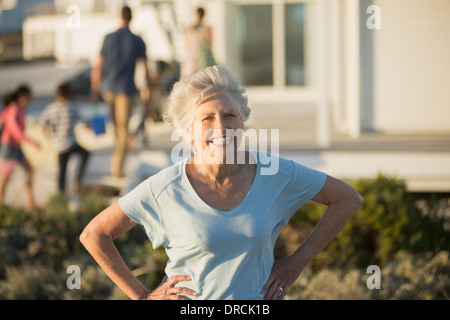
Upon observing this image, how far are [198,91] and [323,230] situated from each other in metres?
0.78

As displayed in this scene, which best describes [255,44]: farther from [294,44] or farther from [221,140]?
[221,140]

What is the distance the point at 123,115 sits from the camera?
310 inches

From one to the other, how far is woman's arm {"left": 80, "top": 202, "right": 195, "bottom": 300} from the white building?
3660mm

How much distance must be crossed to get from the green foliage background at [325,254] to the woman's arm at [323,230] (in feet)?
6.14

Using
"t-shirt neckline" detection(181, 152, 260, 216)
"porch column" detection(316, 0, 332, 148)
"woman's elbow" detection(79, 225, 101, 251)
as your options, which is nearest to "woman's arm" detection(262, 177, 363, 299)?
"t-shirt neckline" detection(181, 152, 260, 216)

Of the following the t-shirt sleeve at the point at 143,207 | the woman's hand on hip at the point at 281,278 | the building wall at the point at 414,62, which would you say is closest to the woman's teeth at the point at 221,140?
the t-shirt sleeve at the point at 143,207

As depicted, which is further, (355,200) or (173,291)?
(355,200)

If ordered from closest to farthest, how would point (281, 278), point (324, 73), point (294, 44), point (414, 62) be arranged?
point (281, 278), point (324, 73), point (414, 62), point (294, 44)

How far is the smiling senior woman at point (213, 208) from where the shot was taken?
2574 millimetres

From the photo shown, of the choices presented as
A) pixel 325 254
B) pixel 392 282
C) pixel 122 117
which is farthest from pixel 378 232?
pixel 122 117

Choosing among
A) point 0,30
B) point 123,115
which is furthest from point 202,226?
point 0,30

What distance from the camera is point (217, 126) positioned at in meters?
2.62
